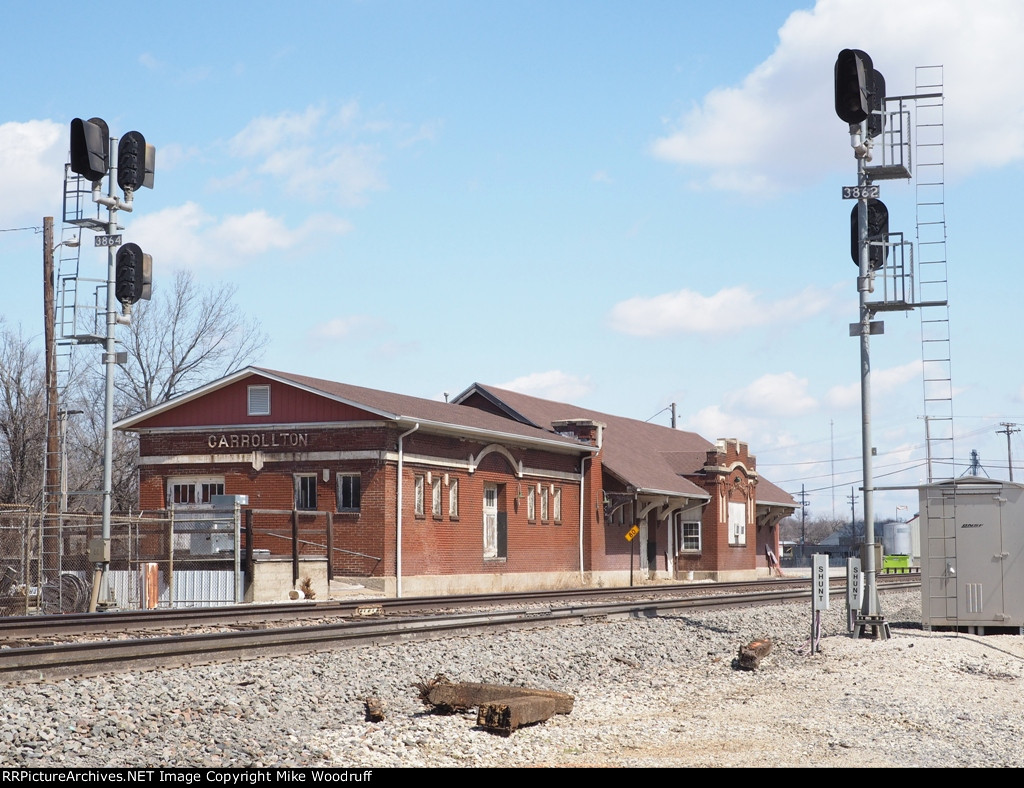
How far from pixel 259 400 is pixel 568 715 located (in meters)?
→ 22.5

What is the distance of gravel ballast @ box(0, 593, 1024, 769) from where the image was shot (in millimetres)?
8914

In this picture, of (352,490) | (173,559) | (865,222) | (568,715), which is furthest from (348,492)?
(568,715)

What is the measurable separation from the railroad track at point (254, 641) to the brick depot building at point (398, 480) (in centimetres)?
878

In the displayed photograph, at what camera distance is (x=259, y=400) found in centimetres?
3206

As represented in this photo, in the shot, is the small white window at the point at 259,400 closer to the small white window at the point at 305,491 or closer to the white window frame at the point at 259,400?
the white window frame at the point at 259,400

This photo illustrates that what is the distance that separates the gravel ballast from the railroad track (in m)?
0.45

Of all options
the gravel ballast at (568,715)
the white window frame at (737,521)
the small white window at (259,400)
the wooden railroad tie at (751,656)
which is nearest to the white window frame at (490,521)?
the small white window at (259,400)

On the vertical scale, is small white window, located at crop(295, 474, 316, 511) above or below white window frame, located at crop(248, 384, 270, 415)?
below

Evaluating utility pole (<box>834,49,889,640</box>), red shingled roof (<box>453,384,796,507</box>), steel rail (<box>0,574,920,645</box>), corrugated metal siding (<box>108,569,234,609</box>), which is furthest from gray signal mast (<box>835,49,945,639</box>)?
red shingled roof (<box>453,384,796,507</box>)

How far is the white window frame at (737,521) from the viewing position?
159 ft

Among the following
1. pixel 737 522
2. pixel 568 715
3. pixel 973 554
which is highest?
pixel 737 522

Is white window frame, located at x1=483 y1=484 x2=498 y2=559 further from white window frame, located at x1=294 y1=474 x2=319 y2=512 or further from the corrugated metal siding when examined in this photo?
the corrugated metal siding

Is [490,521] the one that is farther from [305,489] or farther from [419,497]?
[305,489]
